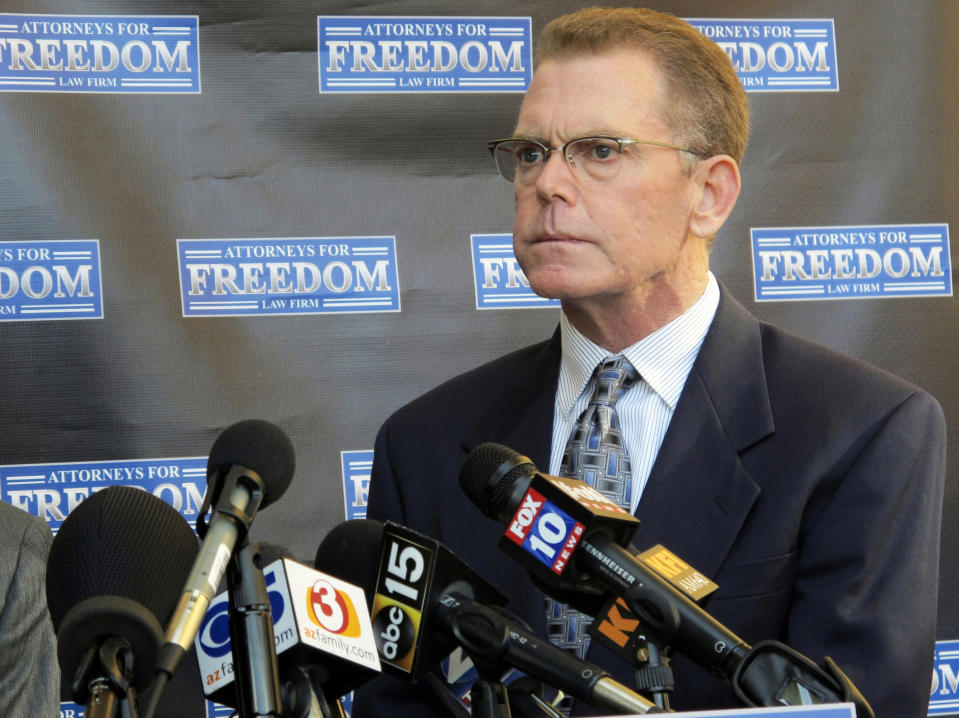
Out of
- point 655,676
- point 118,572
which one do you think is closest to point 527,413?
point 655,676

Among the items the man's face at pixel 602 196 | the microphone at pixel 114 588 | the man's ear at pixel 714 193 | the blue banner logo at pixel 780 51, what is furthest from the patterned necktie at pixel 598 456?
the blue banner logo at pixel 780 51

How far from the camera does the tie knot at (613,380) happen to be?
2082 millimetres

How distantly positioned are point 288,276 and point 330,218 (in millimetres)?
193

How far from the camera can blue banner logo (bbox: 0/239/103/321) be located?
3.04 metres

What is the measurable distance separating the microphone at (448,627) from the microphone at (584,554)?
0.21 ft

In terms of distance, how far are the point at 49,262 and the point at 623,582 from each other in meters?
2.30

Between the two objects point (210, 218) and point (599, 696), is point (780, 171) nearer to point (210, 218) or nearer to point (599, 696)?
point (210, 218)

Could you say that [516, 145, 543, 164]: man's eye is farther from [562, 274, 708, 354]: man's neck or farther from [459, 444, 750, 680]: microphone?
[459, 444, 750, 680]: microphone

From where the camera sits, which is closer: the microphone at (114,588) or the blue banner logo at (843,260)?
the microphone at (114,588)

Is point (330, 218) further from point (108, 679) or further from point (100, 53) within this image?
point (108, 679)

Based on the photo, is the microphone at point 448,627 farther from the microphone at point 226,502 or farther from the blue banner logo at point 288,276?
the blue banner logo at point 288,276

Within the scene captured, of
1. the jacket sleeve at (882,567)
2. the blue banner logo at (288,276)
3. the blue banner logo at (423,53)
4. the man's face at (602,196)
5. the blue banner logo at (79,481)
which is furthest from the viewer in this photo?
the blue banner logo at (423,53)

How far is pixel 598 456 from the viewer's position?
2.03m

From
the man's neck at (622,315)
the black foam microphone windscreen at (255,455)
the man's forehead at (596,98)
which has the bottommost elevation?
the black foam microphone windscreen at (255,455)
